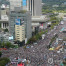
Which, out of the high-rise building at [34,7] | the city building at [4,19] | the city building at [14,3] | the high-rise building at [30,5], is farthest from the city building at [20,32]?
the city building at [14,3]

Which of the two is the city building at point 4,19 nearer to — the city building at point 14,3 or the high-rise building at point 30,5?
the city building at point 14,3

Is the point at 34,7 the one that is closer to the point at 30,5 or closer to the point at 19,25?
the point at 30,5

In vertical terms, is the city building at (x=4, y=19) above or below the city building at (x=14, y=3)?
below

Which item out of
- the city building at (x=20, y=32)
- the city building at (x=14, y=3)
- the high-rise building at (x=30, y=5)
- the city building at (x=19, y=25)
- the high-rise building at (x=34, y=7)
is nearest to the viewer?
the city building at (x=20, y=32)

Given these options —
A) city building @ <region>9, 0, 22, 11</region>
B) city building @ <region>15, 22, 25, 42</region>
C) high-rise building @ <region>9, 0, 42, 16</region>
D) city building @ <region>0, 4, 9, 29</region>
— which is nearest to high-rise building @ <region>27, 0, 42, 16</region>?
high-rise building @ <region>9, 0, 42, 16</region>

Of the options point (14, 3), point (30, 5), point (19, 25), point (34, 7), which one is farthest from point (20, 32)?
point (14, 3)

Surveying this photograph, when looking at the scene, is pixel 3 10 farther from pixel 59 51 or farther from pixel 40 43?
pixel 59 51

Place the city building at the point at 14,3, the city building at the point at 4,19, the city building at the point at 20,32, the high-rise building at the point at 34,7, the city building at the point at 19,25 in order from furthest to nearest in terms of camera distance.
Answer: the city building at the point at 14,3 → the high-rise building at the point at 34,7 → the city building at the point at 4,19 → the city building at the point at 19,25 → the city building at the point at 20,32

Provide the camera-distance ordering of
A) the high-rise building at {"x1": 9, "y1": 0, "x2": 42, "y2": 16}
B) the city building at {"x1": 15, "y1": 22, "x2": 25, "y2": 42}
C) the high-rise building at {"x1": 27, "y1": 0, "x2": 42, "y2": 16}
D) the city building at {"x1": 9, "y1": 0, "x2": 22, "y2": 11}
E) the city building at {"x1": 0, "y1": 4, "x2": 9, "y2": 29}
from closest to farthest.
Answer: the city building at {"x1": 15, "y1": 22, "x2": 25, "y2": 42} → the city building at {"x1": 0, "y1": 4, "x2": 9, "y2": 29} → the high-rise building at {"x1": 9, "y1": 0, "x2": 42, "y2": 16} → the high-rise building at {"x1": 27, "y1": 0, "x2": 42, "y2": 16} → the city building at {"x1": 9, "y1": 0, "x2": 22, "y2": 11}

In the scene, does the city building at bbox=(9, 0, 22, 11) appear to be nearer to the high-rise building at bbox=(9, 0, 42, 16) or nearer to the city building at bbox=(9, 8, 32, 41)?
the high-rise building at bbox=(9, 0, 42, 16)

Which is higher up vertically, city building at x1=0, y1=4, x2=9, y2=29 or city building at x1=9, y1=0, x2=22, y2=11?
city building at x1=9, y1=0, x2=22, y2=11

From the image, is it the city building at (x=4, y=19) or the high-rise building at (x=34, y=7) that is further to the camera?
the high-rise building at (x=34, y=7)
